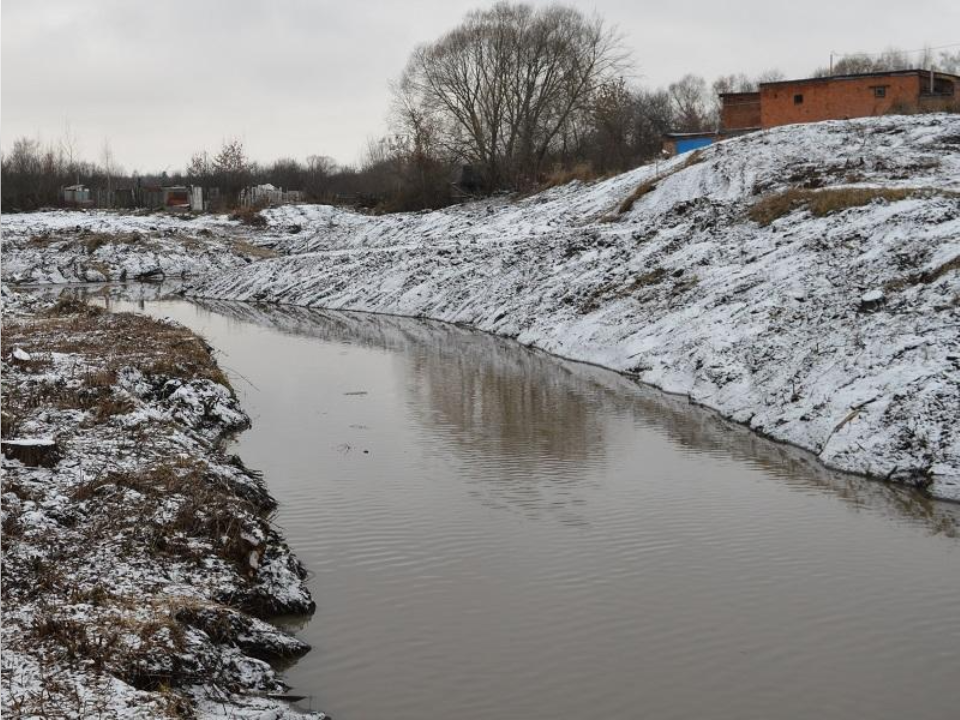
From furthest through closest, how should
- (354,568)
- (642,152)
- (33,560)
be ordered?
1. (642,152)
2. (354,568)
3. (33,560)

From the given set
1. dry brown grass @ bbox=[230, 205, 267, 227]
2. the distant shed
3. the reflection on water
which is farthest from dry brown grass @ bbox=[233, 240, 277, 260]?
the reflection on water

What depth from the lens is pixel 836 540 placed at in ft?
36.1

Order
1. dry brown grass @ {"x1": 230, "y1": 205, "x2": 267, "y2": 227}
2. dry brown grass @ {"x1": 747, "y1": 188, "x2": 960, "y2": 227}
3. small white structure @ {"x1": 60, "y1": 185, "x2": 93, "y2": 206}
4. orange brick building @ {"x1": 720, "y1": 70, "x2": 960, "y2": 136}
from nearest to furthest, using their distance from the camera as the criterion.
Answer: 1. dry brown grass @ {"x1": 747, "y1": 188, "x2": 960, "y2": 227}
2. orange brick building @ {"x1": 720, "y1": 70, "x2": 960, "y2": 136}
3. dry brown grass @ {"x1": 230, "y1": 205, "x2": 267, "y2": 227}
4. small white structure @ {"x1": 60, "y1": 185, "x2": 93, "y2": 206}

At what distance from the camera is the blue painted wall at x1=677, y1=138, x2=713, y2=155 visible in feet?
170

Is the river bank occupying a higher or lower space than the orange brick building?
lower

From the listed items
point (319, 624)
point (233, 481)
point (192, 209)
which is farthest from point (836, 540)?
point (192, 209)

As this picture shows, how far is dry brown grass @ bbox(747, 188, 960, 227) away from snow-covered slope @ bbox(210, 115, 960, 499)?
13 centimetres

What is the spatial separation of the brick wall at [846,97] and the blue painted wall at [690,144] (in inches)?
206

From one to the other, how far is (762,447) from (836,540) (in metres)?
4.42

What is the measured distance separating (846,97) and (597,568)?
41280mm

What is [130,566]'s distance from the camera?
8.47 metres

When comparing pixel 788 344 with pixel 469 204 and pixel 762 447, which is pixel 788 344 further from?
pixel 469 204

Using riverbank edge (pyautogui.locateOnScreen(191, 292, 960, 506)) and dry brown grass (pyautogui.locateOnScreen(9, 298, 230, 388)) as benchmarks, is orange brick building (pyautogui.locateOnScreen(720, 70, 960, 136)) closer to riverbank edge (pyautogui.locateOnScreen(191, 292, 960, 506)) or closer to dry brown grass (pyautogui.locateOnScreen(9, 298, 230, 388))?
riverbank edge (pyautogui.locateOnScreen(191, 292, 960, 506))

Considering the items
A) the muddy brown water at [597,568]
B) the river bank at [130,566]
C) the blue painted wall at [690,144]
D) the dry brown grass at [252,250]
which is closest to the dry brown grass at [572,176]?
the blue painted wall at [690,144]
